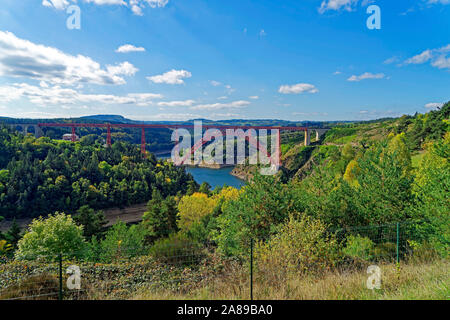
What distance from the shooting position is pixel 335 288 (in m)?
3.27

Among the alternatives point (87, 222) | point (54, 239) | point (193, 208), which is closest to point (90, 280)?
point (54, 239)

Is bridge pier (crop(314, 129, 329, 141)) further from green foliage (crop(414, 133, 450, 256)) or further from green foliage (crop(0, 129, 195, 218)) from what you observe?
green foliage (crop(414, 133, 450, 256))

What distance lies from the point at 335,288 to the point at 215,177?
218 ft

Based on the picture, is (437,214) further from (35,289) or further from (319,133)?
(319,133)

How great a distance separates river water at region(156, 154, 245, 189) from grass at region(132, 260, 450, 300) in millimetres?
55026

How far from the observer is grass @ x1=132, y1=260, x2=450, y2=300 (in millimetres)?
3014

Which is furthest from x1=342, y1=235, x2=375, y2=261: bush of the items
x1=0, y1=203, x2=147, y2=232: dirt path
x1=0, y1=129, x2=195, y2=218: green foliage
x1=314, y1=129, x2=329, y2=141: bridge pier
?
x1=314, y1=129, x2=329, y2=141: bridge pier

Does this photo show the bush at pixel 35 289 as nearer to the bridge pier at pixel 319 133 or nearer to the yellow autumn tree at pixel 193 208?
the yellow autumn tree at pixel 193 208

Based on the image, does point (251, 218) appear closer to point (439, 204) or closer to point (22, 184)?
point (439, 204)

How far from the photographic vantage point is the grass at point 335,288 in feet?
9.89

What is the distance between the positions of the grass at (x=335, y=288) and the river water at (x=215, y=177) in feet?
181

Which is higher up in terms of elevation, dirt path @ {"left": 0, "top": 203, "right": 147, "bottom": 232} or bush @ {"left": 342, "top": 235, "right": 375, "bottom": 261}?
bush @ {"left": 342, "top": 235, "right": 375, "bottom": 261}
